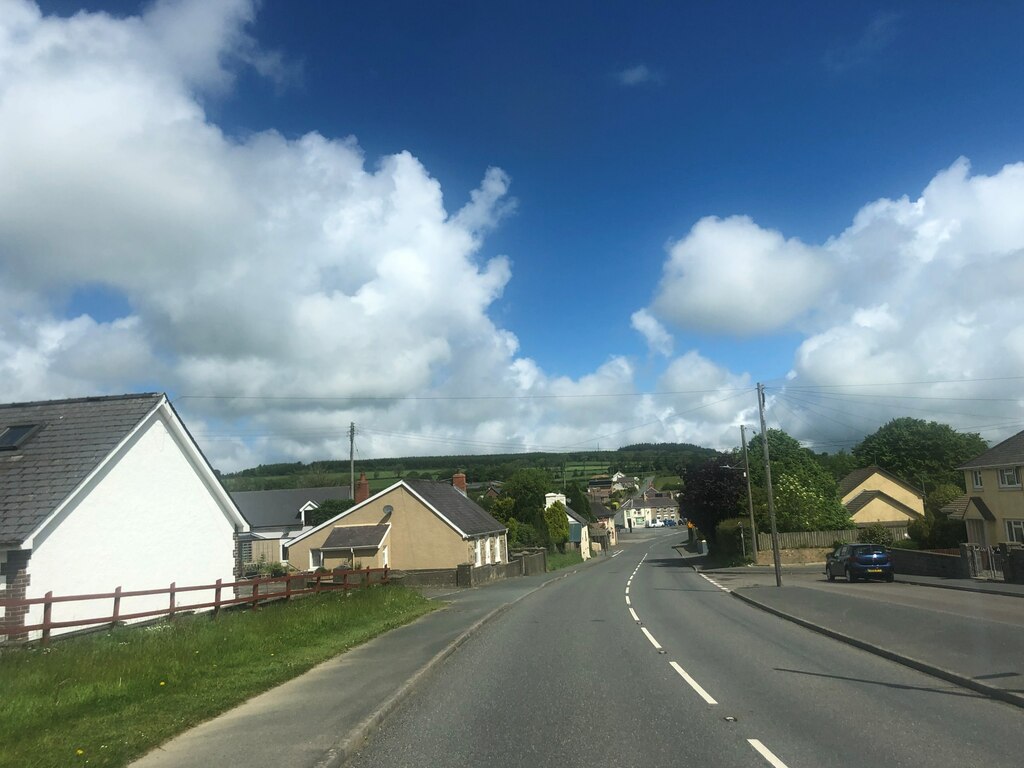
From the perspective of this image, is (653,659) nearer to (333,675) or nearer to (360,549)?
(333,675)

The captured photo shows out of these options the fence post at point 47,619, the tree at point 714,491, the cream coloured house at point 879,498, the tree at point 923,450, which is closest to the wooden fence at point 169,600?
the fence post at point 47,619

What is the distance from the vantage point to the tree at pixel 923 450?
91.0m

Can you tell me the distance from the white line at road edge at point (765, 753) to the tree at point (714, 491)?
53.5 meters

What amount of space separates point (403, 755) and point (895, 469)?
99.8m

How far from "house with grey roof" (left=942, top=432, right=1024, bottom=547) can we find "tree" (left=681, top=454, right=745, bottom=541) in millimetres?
18947

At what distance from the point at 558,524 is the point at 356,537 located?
35016 millimetres

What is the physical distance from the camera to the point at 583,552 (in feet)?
273

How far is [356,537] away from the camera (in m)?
43.2

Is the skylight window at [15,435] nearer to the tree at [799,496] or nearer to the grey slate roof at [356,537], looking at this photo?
the grey slate roof at [356,537]

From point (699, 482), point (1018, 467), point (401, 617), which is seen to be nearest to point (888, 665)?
point (401, 617)

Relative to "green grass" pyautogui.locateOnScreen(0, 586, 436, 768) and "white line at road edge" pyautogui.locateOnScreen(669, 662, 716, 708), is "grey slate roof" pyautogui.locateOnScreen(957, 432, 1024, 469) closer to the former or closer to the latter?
"white line at road edge" pyautogui.locateOnScreen(669, 662, 716, 708)

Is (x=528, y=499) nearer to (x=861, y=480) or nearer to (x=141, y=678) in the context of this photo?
(x=861, y=480)

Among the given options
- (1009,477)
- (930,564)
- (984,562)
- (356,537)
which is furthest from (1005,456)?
(356,537)

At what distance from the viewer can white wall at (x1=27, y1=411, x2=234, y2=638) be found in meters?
17.0
